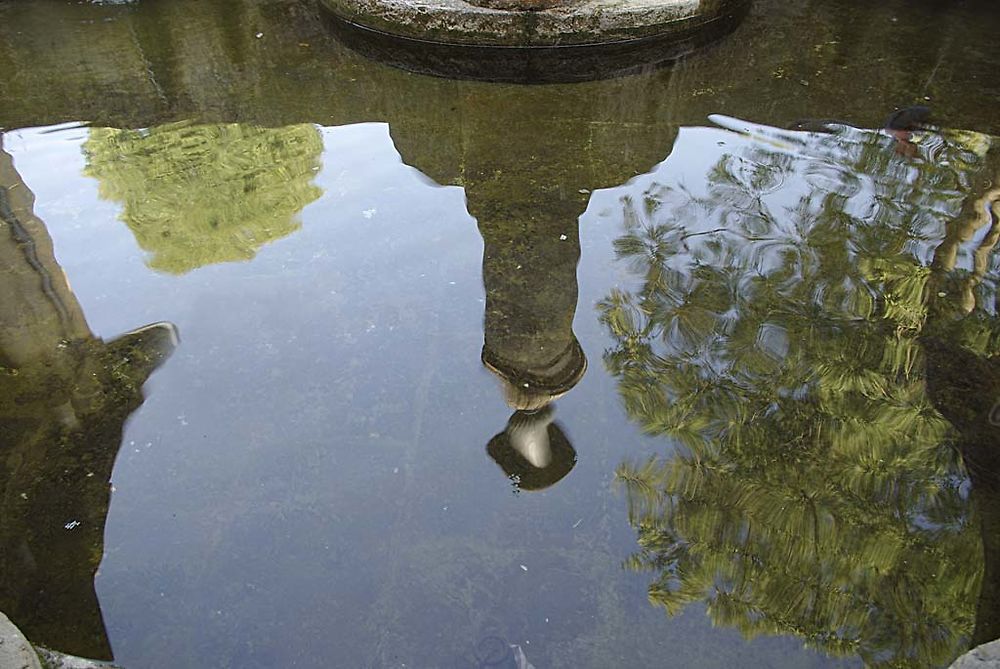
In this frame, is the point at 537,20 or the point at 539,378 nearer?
the point at 539,378

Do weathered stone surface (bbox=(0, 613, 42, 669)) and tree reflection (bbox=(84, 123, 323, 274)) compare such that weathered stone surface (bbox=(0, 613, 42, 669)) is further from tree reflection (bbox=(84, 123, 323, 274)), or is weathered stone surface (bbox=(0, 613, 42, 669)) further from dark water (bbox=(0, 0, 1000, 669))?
tree reflection (bbox=(84, 123, 323, 274))

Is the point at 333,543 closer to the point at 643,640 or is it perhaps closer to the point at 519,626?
the point at 519,626

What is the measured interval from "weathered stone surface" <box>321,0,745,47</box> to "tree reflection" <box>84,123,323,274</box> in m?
1.46

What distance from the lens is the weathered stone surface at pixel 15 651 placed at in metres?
2.26

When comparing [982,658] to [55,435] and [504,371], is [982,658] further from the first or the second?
[55,435]

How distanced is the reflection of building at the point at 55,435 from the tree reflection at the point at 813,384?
1931 mm

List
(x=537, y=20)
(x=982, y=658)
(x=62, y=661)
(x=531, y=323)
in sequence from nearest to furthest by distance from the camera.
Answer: (x=982, y=658)
(x=62, y=661)
(x=531, y=323)
(x=537, y=20)

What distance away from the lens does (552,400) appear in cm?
351

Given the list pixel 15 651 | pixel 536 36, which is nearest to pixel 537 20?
pixel 536 36

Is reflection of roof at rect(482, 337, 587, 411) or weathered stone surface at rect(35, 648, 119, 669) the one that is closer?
weathered stone surface at rect(35, 648, 119, 669)

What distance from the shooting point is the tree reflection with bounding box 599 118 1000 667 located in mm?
2791

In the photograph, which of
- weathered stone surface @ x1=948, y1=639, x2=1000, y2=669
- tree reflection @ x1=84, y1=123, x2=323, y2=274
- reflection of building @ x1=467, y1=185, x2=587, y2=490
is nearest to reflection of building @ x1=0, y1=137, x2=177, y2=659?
tree reflection @ x1=84, y1=123, x2=323, y2=274

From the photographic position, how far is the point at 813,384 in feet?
11.7

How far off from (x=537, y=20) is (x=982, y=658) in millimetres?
5192
